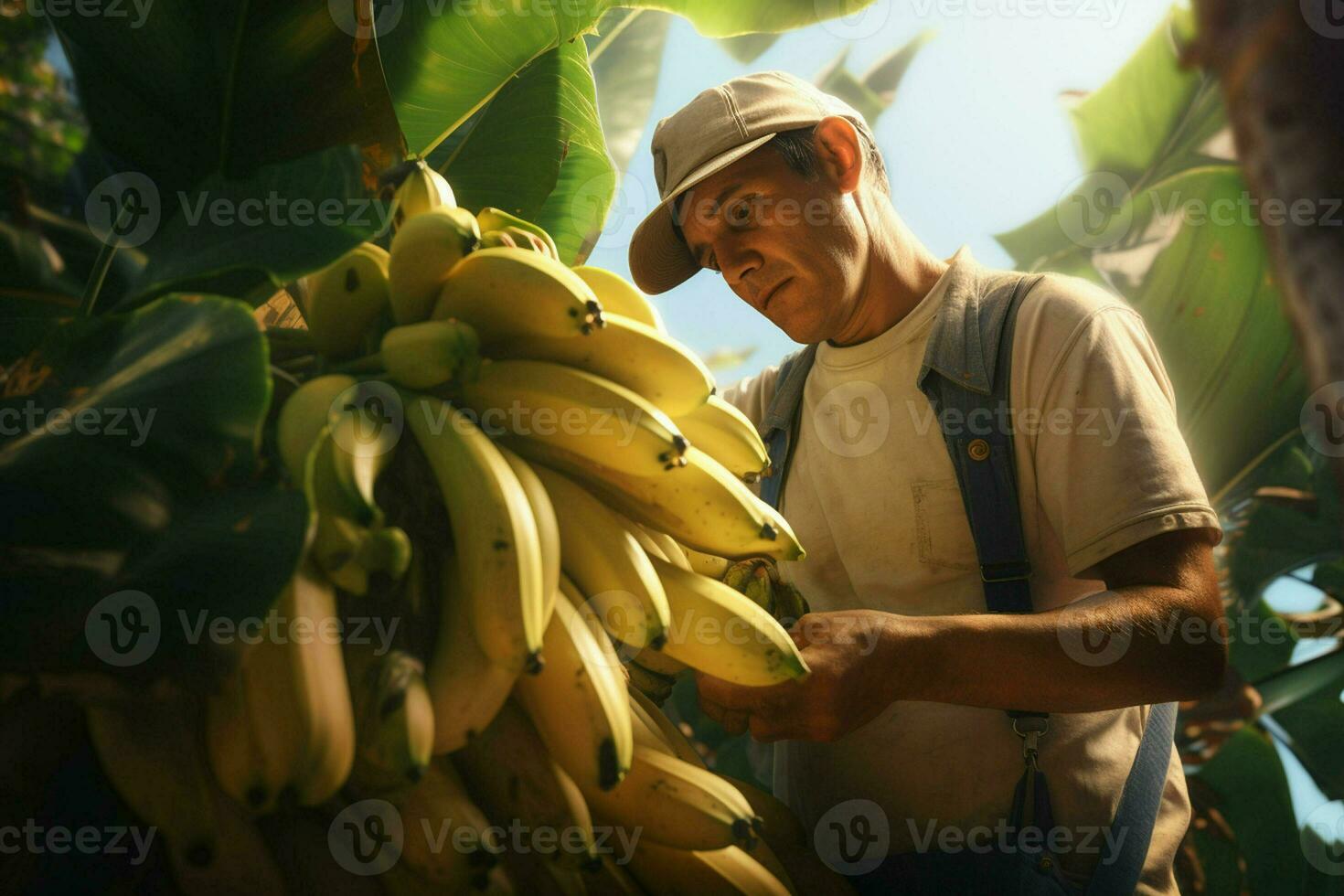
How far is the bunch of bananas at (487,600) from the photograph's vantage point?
56cm

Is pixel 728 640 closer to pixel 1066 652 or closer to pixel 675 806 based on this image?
pixel 675 806

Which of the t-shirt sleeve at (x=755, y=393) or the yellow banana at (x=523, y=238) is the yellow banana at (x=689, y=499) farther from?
the t-shirt sleeve at (x=755, y=393)

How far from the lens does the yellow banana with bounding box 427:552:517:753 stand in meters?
0.60

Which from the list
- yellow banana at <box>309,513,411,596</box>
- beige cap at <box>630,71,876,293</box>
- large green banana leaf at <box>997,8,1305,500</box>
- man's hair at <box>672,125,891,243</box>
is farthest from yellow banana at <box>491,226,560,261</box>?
large green banana leaf at <box>997,8,1305,500</box>

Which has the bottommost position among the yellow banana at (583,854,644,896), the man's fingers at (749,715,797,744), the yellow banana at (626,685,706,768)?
the yellow banana at (583,854,644,896)

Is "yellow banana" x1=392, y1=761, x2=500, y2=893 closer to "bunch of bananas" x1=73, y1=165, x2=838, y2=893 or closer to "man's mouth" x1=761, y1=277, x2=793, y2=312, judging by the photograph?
"bunch of bananas" x1=73, y1=165, x2=838, y2=893

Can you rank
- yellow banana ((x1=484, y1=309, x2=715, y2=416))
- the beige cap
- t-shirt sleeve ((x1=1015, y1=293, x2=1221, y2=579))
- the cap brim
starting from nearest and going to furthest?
yellow banana ((x1=484, y1=309, x2=715, y2=416)) → t-shirt sleeve ((x1=1015, y1=293, x2=1221, y2=579)) → the beige cap → the cap brim

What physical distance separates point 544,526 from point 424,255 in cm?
24

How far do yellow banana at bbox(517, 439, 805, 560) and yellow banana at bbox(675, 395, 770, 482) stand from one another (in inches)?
2.8

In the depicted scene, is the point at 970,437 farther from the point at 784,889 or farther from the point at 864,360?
the point at 784,889

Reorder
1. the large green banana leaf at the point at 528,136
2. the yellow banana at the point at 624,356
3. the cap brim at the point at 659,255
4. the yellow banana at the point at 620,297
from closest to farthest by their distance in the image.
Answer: the yellow banana at the point at 624,356 < the yellow banana at the point at 620,297 < the large green banana leaf at the point at 528,136 < the cap brim at the point at 659,255

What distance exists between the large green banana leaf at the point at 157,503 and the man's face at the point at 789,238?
956 mm

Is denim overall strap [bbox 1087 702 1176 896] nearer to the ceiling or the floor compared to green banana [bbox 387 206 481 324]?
nearer to the floor

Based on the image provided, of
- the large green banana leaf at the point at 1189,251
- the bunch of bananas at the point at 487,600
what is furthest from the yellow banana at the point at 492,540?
the large green banana leaf at the point at 1189,251
